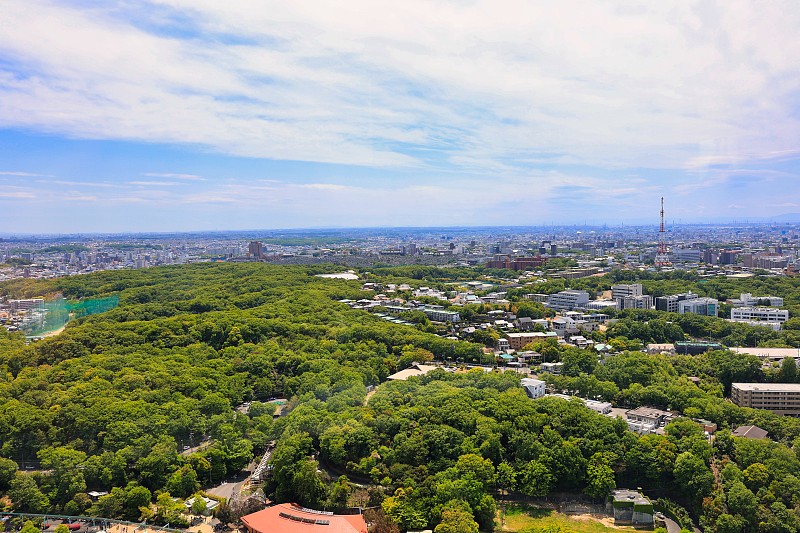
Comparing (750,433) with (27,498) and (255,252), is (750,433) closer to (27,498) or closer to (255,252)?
(27,498)

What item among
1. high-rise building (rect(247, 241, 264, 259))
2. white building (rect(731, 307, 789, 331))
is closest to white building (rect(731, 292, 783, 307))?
white building (rect(731, 307, 789, 331))

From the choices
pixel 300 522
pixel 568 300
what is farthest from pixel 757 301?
pixel 300 522

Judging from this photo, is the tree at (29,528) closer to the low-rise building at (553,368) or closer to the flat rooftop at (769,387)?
the low-rise building at (553,368)

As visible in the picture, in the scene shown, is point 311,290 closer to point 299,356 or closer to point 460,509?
point 299,356

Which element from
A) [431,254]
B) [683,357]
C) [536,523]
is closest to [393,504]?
[536,523]

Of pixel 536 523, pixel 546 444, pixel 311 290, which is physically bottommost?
pixel 536 523

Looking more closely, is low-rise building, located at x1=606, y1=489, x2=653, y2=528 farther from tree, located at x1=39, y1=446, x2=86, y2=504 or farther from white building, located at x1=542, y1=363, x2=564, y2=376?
tree, located at x1=39, y1=446, x2=86, y2=504

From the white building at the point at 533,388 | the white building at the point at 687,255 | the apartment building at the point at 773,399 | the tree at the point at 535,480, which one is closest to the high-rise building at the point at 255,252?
the white building at the point at 687,255
